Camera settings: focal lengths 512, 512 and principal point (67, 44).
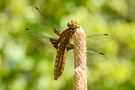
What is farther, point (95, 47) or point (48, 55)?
point (48, 55)

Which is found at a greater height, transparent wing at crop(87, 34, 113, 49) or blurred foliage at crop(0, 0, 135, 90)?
transparent wing at crop(87, 34, 113, 49)

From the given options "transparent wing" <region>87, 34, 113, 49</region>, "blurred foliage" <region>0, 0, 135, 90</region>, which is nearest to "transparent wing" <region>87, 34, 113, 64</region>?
"transparent wing" <region>87, 34, 113, 49</region>

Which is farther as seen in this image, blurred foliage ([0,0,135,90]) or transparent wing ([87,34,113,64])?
blurred foliage ([0,0,135,90])

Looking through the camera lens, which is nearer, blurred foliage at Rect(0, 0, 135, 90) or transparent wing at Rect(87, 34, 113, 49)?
transparent wing at Rect(87, 34, 113, 49)

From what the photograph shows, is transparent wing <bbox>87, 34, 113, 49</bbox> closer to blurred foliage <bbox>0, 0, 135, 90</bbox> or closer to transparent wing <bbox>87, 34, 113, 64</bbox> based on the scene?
transparent wing <bbox>87, 34, 113, 64</bbox>

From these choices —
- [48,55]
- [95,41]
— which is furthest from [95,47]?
[48,55]

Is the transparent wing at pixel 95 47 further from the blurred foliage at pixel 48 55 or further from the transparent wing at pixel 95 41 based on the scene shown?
the blurred foliage at pixel 48 55

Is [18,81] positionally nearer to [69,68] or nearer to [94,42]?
[69,68]

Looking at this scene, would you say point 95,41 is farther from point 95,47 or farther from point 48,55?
point 48,55

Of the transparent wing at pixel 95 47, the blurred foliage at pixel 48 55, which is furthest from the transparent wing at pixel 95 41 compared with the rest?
the blurred foliage at pixel 48 55
